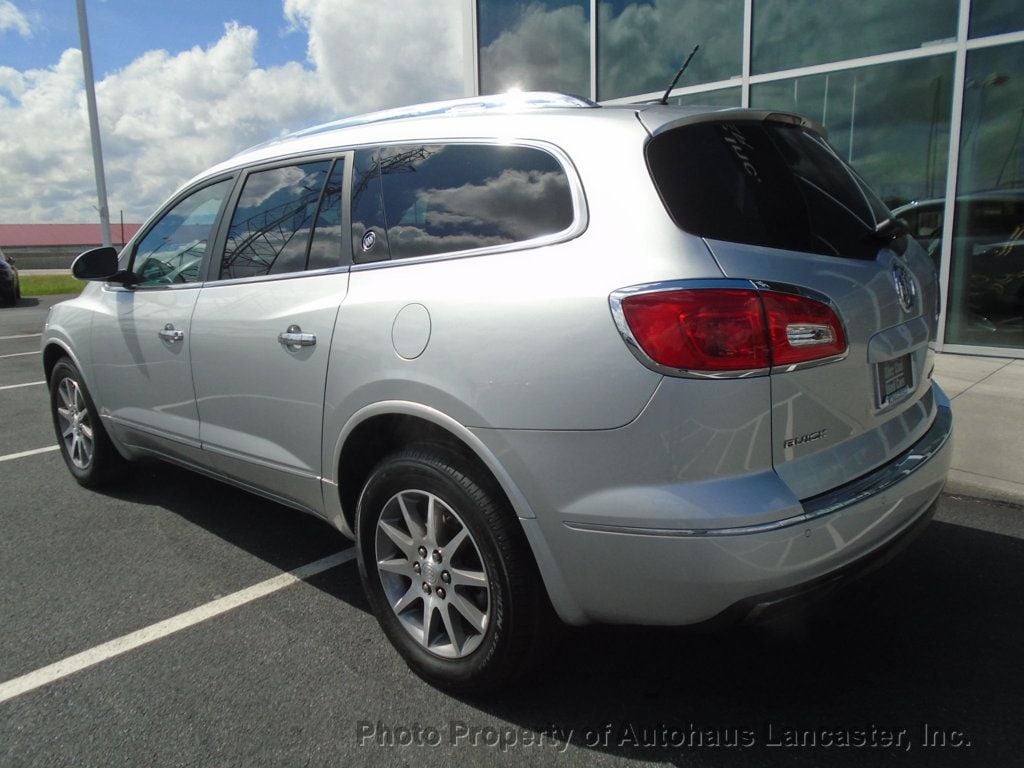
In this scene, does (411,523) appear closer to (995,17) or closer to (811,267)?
(811,267)

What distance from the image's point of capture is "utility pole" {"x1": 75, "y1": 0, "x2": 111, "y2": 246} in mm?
16609

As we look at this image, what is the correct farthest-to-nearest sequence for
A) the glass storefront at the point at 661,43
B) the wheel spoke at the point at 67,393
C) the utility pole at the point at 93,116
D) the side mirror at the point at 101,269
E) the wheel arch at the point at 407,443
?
1. the utility pole at the point at 93,116
2. the glass storefront at the point at 661,43
3. the wheel spoke at the point at 67,393
4. the side mirror at the point at 101,269
5. the wheel arch at the point at 407,443

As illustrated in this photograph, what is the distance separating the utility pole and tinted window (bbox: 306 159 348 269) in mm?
16254

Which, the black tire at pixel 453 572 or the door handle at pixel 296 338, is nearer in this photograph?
the black tire at pixel 453 572

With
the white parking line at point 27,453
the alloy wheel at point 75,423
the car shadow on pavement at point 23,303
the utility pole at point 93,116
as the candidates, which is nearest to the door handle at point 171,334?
the alloy wheel at point 75,423

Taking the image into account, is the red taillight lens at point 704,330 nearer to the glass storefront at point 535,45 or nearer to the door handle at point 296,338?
the door handle at point 296,338

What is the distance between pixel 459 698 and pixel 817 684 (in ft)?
3.65

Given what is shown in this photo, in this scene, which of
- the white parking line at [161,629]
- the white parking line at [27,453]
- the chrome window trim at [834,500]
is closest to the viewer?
the chrome window trim at [834,500]

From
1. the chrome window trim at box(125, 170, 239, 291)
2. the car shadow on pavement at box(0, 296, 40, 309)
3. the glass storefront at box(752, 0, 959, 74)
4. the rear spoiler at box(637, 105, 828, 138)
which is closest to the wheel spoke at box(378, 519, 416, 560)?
the rear spoiler at box(637, 105, 828, 138)

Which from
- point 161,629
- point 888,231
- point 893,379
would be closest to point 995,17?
point 888,231

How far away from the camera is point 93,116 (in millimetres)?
17016

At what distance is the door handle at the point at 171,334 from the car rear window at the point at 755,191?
2270 mm

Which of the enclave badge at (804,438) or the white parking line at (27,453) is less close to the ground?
the enclave badge at (804,438)

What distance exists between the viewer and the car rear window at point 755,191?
6.64 feet
